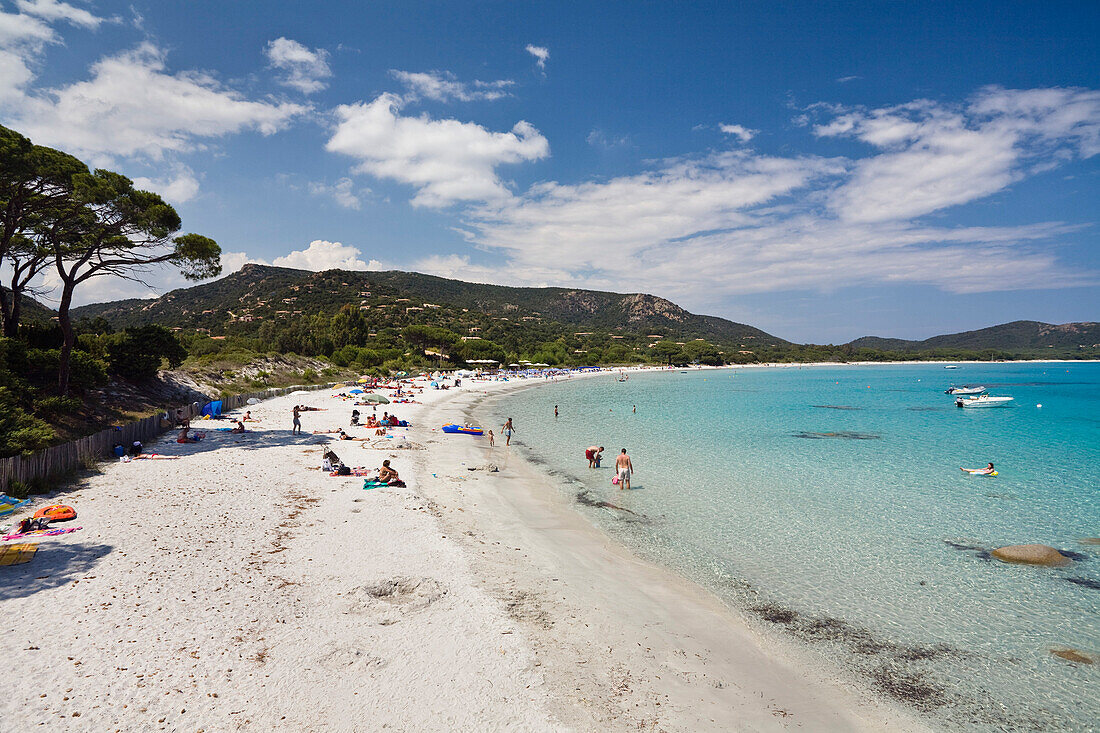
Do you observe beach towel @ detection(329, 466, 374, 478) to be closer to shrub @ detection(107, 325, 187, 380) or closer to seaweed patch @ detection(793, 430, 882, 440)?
shrub @ detection(107, 325, 187, 380)

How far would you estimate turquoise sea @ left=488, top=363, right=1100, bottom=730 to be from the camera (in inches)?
302

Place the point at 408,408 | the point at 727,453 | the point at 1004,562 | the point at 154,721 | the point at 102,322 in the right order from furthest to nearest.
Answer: the point at 408,408 < the point at 102,322 < the point at 727,453 < the point at 1004,562 < the point at 154,721

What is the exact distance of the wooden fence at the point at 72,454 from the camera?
11.5 meters

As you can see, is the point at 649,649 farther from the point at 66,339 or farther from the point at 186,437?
the point at 66,339

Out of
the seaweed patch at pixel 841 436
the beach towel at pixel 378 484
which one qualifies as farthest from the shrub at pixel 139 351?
the seaweed patch at pixel 841 436

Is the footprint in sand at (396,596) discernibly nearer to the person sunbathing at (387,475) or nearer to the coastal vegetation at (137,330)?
the person sunbathing at (387,475)

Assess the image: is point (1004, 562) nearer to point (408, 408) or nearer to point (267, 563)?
point (267, 563)

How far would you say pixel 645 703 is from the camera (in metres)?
6.21

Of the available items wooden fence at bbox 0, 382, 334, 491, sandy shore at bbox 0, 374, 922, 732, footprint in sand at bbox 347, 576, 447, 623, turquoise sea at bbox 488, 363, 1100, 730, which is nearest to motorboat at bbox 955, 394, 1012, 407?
turquoise sea at bbox 488, 363, 1100, 730

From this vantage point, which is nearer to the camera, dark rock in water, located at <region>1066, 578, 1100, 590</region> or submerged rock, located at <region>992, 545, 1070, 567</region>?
dark rock in water, located at <region>1066, 578, 1100, 590</region>

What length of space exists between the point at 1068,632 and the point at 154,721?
1428cm

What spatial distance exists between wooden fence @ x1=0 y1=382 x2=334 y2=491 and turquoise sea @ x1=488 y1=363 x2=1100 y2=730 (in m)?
14.5

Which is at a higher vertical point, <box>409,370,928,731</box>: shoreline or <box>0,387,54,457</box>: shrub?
<box>0,387,54,457</box>: shrub

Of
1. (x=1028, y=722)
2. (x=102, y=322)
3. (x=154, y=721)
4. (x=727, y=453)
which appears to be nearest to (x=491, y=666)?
(x=154, y=721)
